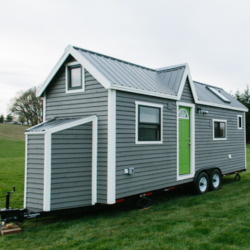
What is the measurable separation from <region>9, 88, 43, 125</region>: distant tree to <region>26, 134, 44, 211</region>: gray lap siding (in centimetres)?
3352

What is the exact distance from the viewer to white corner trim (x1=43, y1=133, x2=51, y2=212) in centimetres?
549

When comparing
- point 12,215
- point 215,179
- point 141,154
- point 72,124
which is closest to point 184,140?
point 141,154

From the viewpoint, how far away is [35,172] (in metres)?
5.73

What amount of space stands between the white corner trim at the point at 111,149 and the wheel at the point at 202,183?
378cm

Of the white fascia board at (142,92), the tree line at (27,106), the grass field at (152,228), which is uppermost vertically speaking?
the tree line at (27,106)

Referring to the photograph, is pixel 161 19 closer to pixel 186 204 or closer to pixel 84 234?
pixel 186 204

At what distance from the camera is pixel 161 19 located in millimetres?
10641

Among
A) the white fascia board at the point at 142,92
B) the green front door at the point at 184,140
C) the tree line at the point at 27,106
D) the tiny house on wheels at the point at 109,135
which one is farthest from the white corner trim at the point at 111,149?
the tree line at the point at 27,106

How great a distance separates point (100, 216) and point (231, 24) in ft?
31.7

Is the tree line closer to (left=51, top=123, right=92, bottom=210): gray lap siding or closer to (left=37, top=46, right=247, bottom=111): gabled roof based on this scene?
(left=37, top=46, right=247, bottom=111): gabled roof

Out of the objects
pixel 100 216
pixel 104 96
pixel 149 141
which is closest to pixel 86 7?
pixel 104 96

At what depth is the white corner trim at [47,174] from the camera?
5.49 metres

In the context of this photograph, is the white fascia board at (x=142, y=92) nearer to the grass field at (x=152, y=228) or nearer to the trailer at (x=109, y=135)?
the trailer at (x=109, y=135)

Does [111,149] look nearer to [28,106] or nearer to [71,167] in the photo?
[71,167]
